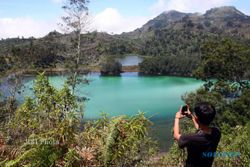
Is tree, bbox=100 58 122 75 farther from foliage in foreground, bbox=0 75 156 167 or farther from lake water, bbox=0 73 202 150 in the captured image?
foliage in foreground, bbox=0 75 156 167

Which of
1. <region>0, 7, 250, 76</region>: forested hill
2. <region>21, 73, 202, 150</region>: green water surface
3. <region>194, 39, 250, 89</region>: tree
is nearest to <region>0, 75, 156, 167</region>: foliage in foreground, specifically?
<region>21, 73, 202, 150</region>: green water surface

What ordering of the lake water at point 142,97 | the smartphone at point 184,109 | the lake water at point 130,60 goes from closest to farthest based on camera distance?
1. the smartphone at point 184,109
2. the lake water at point 142,97
3. the lake water at point 130,60

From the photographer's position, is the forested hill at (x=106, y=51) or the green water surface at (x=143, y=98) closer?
the forested hill at (x=106, y=51)

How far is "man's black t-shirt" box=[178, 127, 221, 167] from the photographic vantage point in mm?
2979

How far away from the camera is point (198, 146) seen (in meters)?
2.99

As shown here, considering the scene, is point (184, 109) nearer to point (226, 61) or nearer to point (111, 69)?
point (226, 61)

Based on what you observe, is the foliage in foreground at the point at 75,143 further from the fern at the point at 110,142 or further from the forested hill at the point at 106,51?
the forested hill at the point at 106,51

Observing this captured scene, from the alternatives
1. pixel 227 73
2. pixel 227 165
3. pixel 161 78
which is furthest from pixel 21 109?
pixel 161 78

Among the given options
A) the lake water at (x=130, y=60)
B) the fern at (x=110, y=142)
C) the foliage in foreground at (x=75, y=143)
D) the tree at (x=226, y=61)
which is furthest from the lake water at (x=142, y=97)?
the lake water at (x=130, y=60)

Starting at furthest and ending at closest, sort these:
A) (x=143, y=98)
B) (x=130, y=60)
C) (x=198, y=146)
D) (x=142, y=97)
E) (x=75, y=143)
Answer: (x=130, y=60) → (x=142, y=97) → (x=143, y=98) → (x=75, y=143) → (x=198, y=146)

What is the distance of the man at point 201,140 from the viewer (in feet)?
9.78

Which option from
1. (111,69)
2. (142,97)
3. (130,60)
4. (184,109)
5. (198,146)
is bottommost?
(142,97)

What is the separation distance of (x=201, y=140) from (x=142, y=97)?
160ft

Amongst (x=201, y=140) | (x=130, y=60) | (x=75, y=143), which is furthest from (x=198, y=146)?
(x=130, y=60)
